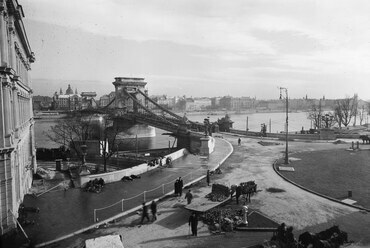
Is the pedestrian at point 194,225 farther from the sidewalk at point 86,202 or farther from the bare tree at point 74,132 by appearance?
the bare tree at point 74,132

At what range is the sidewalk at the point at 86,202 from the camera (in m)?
13.7

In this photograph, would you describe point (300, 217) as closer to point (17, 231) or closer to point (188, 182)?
point (188, 182)

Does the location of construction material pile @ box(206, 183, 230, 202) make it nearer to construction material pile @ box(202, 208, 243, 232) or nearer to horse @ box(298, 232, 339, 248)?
construction material pile @ box(202, 208, 243, 232)

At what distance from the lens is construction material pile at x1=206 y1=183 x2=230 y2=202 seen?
15866 mm

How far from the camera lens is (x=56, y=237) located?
41.9ft

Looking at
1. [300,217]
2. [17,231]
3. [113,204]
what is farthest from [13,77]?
[300,217]

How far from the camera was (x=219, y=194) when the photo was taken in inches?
648

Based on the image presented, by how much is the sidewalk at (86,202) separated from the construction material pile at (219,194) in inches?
119

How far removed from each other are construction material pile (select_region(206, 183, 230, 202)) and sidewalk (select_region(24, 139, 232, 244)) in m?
3.01

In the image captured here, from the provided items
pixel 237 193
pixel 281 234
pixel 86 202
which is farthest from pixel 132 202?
pixel 281 234

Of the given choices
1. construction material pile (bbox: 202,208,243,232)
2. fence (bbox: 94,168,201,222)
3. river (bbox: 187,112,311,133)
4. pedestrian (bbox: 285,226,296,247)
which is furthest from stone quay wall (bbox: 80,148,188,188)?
river (bbox: 187,112,311,133)

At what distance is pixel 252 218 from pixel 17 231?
9.97m

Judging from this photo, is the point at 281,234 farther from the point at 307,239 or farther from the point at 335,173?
the point at 335,173

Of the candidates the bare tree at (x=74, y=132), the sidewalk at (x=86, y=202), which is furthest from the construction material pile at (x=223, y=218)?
the bare tree at (x=74, y=132)
